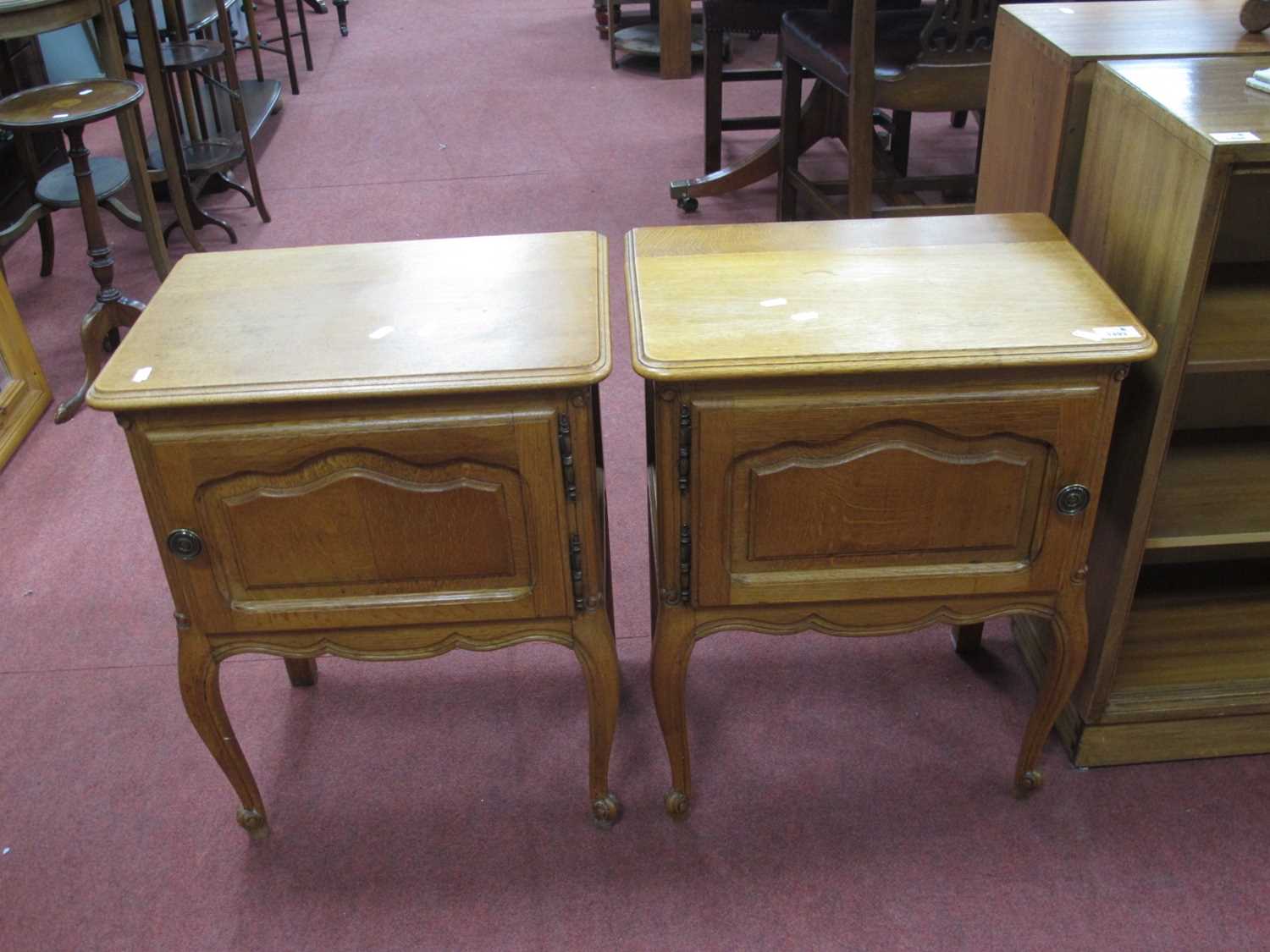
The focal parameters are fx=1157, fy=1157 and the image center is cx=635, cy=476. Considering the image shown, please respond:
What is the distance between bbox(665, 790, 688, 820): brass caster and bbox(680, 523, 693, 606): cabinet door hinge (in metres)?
0.36

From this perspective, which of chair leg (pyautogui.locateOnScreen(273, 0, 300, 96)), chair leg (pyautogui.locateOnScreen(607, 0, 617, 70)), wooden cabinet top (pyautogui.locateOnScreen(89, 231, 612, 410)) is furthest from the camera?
chair leg (pyautogui.locateOnScreen(607, 0, 617, 70))

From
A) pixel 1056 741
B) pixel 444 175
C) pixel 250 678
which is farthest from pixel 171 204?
pixel 1056 741

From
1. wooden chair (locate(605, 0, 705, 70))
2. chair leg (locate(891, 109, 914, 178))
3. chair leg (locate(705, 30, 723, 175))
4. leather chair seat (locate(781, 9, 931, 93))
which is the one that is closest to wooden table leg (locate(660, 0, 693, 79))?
wooden chair (locate(605, 0, 705, 70))

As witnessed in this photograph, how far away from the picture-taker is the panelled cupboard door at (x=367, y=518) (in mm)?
1221

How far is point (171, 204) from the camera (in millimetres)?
3857

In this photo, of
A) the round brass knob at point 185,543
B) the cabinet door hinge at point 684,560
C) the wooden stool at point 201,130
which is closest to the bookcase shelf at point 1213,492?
the cabinet door hinge at point 684,560

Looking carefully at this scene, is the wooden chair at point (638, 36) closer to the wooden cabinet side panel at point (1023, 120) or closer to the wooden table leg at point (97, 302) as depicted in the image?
the wooden table leg at point (97, 302)

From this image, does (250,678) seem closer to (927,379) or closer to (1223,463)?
(927,379)

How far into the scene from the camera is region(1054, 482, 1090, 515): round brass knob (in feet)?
4.25

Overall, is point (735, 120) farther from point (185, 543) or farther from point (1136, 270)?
point (185, 543)

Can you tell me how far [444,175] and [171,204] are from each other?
0.91m

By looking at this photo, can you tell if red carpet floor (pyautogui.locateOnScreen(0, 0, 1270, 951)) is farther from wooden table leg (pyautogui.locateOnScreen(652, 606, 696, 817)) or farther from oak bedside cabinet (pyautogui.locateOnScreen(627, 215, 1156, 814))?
oak bedside cabinet (pyautogui.locateOnScreen(627, 215, 1156, 814))

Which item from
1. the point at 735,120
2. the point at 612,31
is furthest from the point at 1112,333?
the point at 612,31

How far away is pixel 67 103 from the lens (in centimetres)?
257
